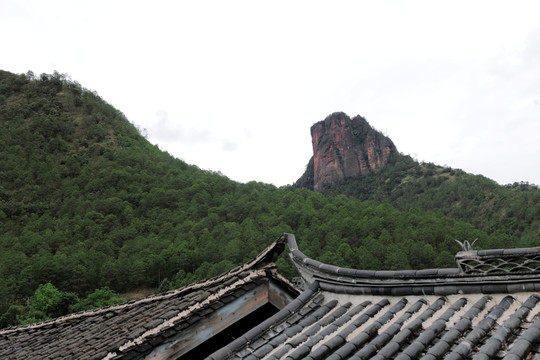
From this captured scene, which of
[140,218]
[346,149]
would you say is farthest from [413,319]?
[346,149]

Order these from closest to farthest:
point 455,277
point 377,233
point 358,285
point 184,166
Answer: point 455,277 → point 358,285 → point 377,233 → point 184,166

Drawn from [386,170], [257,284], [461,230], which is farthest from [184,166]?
[257,284]

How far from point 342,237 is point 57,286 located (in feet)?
82.5

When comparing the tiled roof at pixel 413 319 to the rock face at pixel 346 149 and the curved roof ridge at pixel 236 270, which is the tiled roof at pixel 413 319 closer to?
the curved roof ridge at pixel 236 270

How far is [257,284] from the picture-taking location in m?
4.64

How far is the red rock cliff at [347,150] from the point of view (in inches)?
3745

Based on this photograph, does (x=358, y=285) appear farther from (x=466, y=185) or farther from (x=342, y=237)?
(x=466, y=185)

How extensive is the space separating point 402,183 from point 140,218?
55.7 metres

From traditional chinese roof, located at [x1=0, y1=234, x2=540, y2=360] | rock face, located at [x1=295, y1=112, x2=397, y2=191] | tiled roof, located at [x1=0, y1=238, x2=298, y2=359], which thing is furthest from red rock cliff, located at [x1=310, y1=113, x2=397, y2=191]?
traditional chinese roof, located at [x1=0, y1=234, x2=540, y2=360]

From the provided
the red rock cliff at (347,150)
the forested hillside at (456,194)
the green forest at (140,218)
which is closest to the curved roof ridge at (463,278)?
the green forest at (140,218)

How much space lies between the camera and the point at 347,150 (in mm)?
98125

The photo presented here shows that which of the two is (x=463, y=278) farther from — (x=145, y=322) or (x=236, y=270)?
(x=145, y=322)

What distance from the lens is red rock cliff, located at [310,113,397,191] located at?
9512 cm

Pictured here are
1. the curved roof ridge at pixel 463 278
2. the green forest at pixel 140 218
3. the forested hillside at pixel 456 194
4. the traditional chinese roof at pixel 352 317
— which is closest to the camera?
the traditional chinese roof at pixel 352 317
